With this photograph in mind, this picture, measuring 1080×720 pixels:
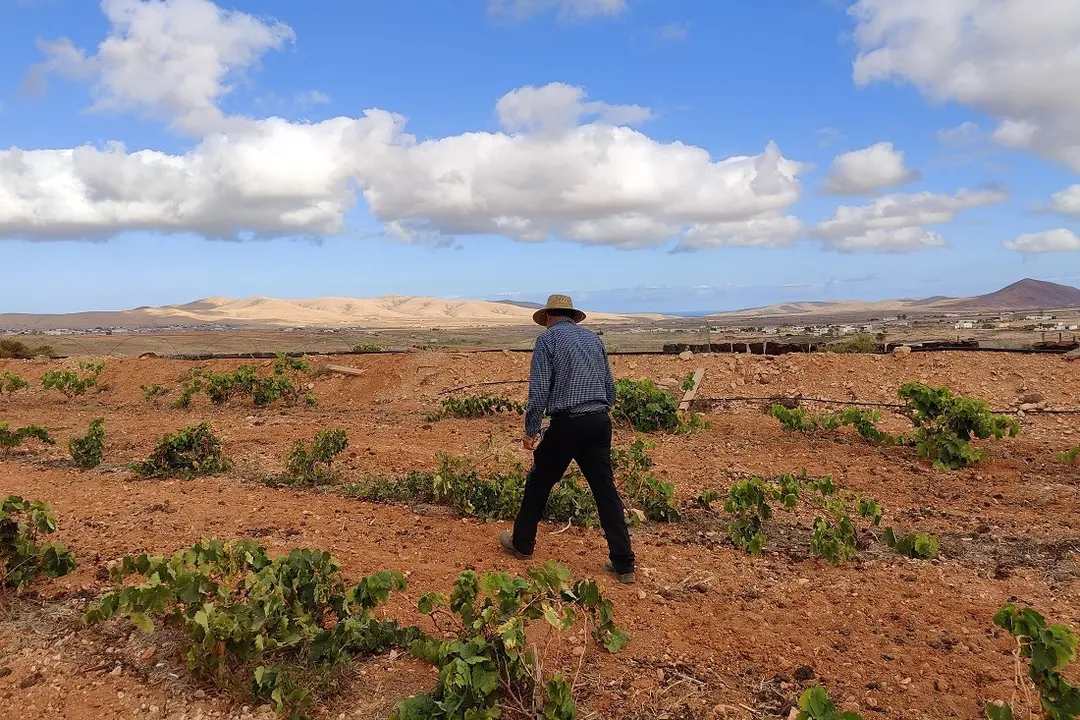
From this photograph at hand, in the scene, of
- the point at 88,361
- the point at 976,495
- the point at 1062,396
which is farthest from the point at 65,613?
the point at 88,361

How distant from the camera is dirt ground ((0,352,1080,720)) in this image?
3.36 m

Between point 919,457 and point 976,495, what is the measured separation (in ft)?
4.25

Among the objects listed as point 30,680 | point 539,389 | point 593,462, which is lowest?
point 30,680

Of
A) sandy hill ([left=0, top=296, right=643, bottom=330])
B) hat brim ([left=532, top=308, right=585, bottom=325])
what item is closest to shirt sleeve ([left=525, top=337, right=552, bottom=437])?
hat brim ([left=532, top=308, right=585, bottom=325])

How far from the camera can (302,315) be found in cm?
11994

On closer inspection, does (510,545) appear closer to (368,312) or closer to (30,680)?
(30,680)

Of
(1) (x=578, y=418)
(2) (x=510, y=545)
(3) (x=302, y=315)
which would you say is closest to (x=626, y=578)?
(2) (x=510, y=545)

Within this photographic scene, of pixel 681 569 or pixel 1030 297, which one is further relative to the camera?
pixel 1030 297

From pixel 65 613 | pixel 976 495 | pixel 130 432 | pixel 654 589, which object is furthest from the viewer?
pixel 130 432

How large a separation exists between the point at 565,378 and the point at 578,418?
0.85ft

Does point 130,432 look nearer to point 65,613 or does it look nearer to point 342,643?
point 65,613

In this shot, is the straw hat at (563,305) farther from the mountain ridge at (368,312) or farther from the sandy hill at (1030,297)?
the sandy hill at (1030,297)

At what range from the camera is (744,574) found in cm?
484

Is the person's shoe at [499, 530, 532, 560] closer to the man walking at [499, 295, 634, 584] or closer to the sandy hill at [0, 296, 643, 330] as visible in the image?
the man walking at [499, 295, 634, 584]
